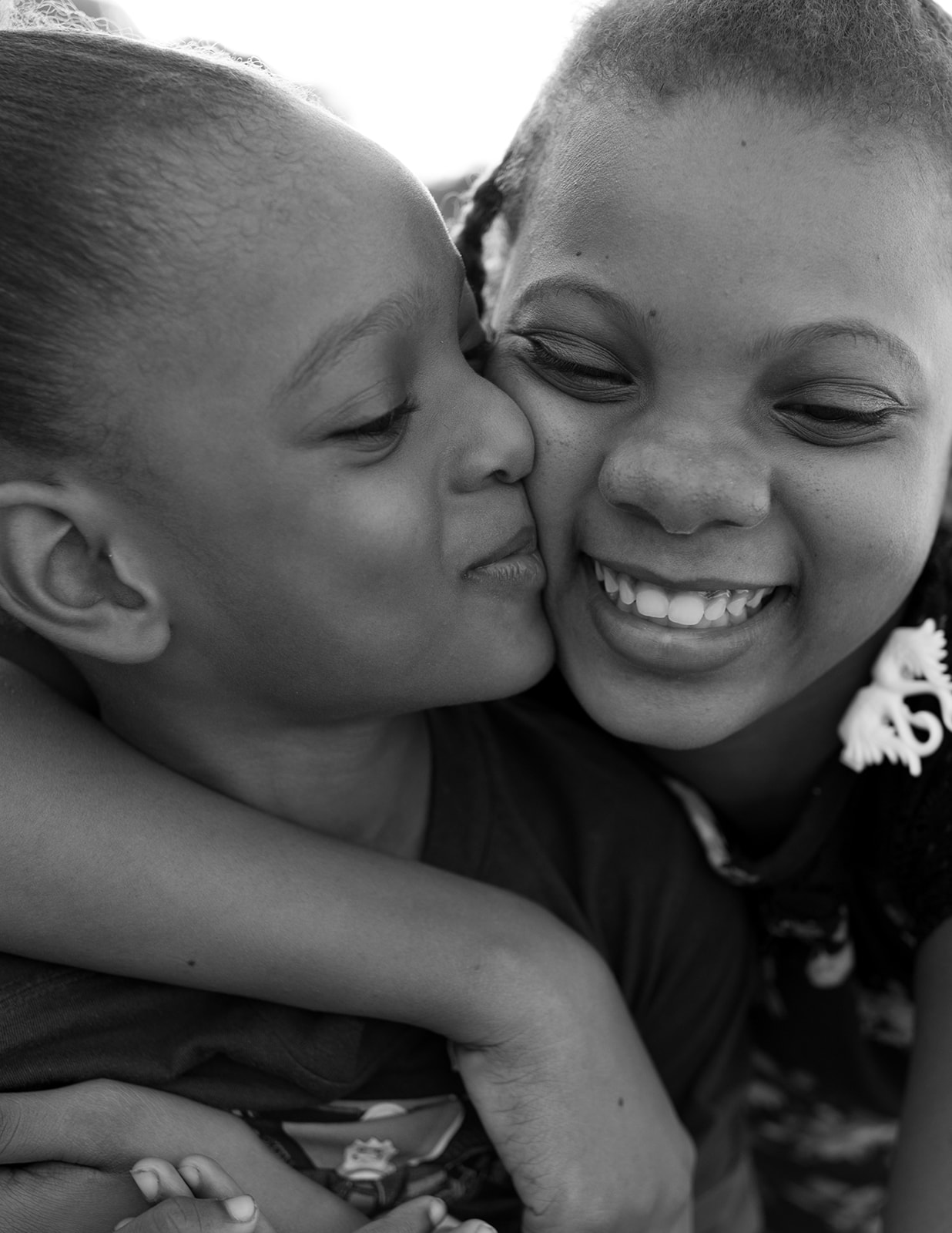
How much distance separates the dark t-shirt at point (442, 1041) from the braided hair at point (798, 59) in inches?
37.3

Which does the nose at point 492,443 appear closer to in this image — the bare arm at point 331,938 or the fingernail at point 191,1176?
the bare arm at point 331,938

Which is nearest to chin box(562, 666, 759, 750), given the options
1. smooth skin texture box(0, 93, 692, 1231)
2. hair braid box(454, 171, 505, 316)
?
smooth skin texture box(0, 93, 692, 1231)

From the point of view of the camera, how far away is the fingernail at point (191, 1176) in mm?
1447

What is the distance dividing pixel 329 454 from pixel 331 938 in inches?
23.0

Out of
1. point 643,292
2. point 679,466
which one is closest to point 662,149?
point 643,292

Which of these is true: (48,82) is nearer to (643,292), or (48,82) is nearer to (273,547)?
(273,547)

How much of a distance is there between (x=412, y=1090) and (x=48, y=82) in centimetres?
130

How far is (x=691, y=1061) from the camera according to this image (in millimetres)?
2000

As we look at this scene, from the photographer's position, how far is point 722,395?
1526 mm

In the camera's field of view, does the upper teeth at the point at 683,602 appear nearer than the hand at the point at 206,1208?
No

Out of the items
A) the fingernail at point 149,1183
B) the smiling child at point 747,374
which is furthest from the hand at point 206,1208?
the smiling child at point 747,374

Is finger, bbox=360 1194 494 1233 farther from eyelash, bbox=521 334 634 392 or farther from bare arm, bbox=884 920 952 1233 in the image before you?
eyelash, bbox=521 334 634 392

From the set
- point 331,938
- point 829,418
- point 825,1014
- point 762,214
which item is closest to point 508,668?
point 331,938

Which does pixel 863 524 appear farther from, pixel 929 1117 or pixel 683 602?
pixel 929 1117
